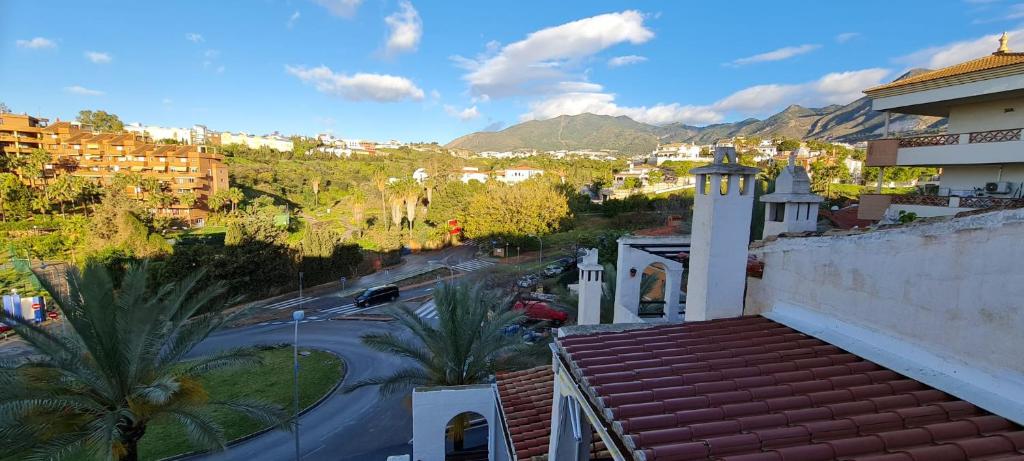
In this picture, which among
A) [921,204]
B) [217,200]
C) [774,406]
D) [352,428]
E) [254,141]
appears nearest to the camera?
[774,406]

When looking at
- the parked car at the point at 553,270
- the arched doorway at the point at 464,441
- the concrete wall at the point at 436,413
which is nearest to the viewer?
the concrete wall at the point at 436,413

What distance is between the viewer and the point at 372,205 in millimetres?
62406

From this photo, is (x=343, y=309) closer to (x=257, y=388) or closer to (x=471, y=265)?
(x=257, y=388)

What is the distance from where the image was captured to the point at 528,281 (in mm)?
31422

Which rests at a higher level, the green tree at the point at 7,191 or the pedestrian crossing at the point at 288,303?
the green tree at the point at 7,191

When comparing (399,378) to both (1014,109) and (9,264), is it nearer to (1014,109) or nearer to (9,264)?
(1014,109)

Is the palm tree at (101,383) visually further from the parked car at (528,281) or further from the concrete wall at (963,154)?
the parked car at (528,281)

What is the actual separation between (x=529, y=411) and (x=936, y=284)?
745 cm

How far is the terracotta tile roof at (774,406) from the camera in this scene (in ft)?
10.5

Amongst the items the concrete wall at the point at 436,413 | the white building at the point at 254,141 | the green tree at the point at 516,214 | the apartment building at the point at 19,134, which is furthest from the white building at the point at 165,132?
the concrete wall at the point at 436,413

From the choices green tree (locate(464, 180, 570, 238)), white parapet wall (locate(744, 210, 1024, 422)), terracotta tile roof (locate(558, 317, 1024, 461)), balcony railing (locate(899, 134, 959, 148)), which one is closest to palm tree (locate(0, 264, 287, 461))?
terracotta tile roof (locate(558, 317, 1024, 461))

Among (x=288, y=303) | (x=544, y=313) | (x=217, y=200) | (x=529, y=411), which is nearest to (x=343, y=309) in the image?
(x=288, y=303)

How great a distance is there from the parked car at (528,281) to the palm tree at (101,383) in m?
22.5

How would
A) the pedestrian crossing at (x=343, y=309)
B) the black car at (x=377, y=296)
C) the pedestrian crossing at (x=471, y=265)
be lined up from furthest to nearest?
the pedestrian crossing at (x=471, y=265) → the black car at (x=377, y=296) → the pedestrian crossing at (x=343, y=309)
